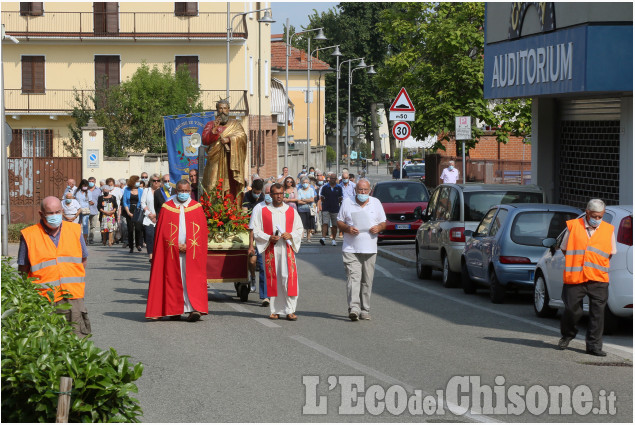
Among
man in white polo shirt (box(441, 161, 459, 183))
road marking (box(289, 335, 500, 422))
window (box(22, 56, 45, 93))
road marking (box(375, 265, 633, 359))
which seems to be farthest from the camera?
window (box(22, 56, 45, 93))

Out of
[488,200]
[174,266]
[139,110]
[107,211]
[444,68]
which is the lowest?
[107,211]

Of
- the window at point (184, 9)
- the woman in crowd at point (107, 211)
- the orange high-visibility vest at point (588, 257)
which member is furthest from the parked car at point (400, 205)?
the window at point (184, 9)

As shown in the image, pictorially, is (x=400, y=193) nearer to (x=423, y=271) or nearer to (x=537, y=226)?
(x=423, y=271)

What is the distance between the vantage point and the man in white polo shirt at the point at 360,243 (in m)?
14.9

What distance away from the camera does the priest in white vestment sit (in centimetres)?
1500

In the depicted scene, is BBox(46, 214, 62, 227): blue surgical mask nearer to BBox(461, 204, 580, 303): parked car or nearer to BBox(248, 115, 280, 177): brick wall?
BBox(461, 204, 580, 303): parked car

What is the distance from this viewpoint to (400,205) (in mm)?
30953

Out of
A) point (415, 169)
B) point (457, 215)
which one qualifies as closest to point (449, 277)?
point (457, 215)

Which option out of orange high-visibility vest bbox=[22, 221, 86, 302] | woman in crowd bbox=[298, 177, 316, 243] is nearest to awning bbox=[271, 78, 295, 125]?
woman in crowd bbox=[298, 177, 316, 243]

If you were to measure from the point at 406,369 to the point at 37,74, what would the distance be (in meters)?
45.5

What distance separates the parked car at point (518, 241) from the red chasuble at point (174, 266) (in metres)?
4.71

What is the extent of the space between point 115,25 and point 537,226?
3930 centimetres

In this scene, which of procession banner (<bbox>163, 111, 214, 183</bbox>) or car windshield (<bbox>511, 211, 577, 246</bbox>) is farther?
procession banner (<bbox>163, 111, 214, 183</bbox>)

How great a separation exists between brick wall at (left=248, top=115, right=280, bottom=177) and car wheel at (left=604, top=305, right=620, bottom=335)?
39293 mm
